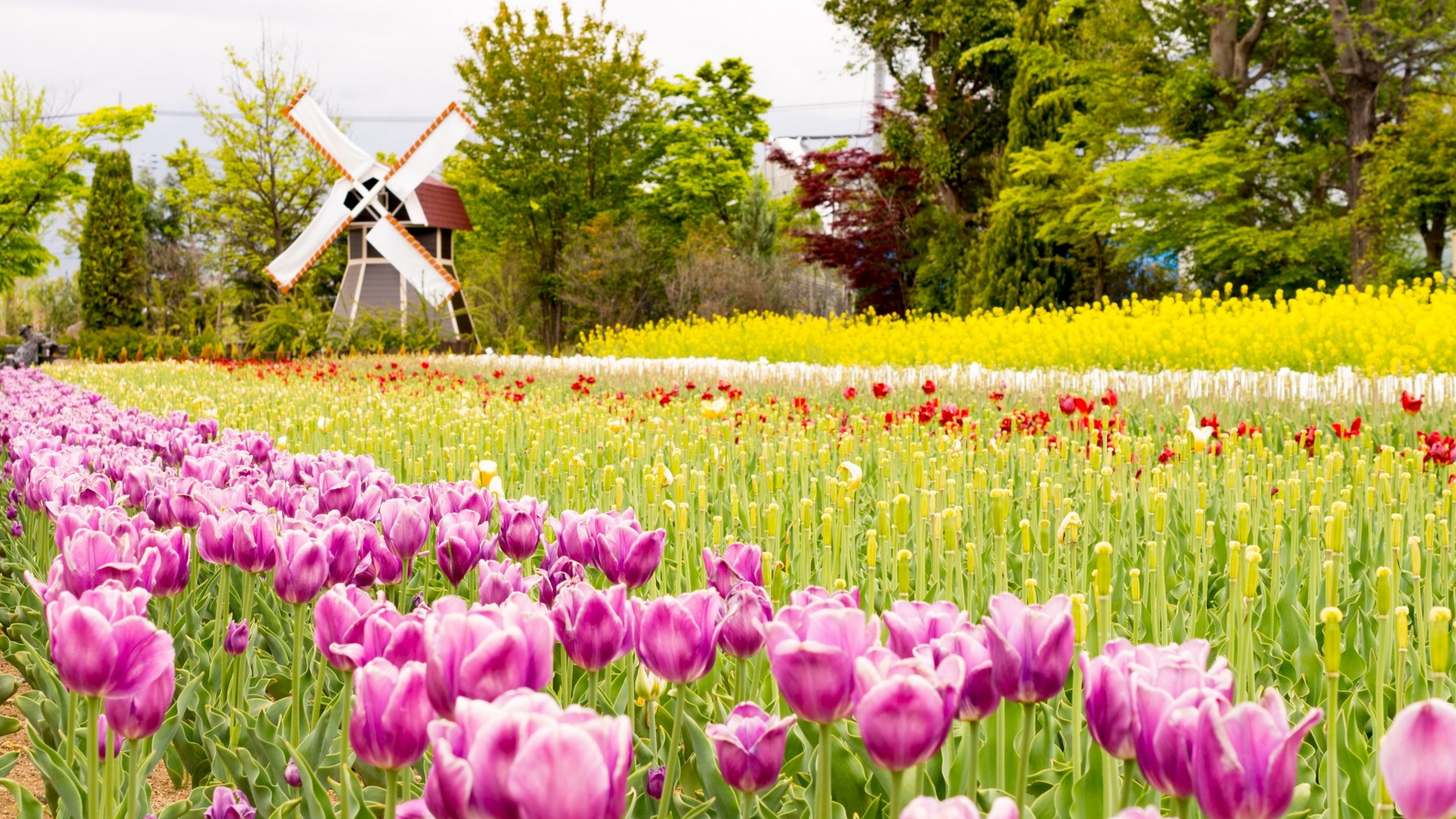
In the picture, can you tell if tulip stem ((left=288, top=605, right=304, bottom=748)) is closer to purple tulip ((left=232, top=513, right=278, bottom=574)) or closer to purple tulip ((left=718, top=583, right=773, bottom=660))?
purple tulip ((left=232, top=513, right=278, bottom=574))

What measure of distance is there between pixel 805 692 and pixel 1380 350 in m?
10.0

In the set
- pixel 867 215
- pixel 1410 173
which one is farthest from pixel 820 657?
pixel 867 215

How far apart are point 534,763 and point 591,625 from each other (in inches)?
22.0

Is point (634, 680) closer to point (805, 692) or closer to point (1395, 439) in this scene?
point (805, 692)

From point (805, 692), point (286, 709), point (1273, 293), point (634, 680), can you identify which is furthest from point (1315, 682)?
point (1273, 293)

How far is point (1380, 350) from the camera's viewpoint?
9.44m

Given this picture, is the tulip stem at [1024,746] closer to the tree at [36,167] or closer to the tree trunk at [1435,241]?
the tree trunk at [1435,241]

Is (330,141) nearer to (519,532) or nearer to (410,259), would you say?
(410,259)

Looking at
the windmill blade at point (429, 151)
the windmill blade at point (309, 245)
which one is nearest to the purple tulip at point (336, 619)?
the windmill blade at point (429, 151)

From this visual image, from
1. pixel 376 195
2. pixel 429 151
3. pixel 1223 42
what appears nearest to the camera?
pixel 1223 42

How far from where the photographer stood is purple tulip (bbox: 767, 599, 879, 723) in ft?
3.34

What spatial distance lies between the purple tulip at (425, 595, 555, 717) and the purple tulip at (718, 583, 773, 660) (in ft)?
1.26

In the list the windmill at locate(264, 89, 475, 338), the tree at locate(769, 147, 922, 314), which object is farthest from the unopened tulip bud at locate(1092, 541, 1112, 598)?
the windmill at locate(264, 89, 475, 338)

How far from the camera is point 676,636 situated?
1.26 m
